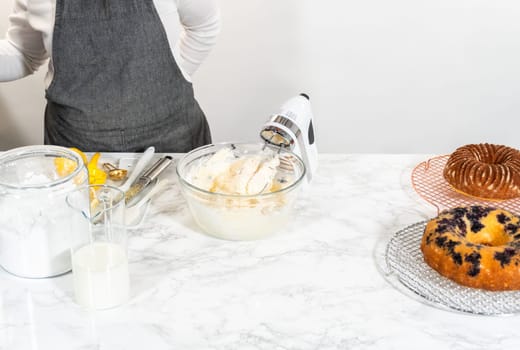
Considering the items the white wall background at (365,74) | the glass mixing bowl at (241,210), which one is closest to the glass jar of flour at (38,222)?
the glass mixing bowl at (241,210)

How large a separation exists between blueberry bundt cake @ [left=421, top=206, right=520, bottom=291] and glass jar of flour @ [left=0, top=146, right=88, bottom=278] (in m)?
0.59

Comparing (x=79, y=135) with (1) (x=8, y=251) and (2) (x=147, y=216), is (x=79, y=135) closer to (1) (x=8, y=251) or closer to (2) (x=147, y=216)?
(2) (x=147, y=216)

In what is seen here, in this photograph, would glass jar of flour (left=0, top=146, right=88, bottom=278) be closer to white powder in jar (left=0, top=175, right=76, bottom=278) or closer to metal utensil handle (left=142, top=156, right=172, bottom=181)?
white powder in jar (left=0, top=175, right=76, bottom=278)

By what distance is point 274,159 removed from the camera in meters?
1.25

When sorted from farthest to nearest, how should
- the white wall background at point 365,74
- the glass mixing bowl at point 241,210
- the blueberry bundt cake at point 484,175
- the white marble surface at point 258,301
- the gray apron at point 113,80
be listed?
the white wall background at point 365,74, the gray apron at point 113,80, the blueberry bundt cake at point 484,175, the glass mixing bowl at point 241,210, the white marble surface at point 258,301

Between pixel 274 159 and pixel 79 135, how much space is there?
69 cm

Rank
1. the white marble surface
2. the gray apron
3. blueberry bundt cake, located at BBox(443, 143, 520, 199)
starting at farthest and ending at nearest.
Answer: the gray apron → blueberry bundt cake, located at BBox(443, 143, 520, 199) → the white marble surface

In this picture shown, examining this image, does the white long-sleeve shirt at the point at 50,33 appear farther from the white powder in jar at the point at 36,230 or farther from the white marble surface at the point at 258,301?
the white powder in jar at the point at 36,230

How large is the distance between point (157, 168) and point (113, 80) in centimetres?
39

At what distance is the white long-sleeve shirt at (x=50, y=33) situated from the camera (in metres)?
1.65

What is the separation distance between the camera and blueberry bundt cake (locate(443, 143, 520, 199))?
1269mm

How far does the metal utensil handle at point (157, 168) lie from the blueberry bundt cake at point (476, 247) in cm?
56

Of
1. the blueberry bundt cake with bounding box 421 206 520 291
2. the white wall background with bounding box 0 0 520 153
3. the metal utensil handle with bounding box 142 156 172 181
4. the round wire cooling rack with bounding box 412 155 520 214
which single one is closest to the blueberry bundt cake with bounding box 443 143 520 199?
the round wire cooling rack with bounding box 412 155 520 214

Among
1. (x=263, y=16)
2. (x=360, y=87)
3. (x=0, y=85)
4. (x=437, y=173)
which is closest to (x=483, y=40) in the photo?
(x=360, y=87)
